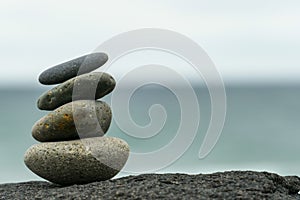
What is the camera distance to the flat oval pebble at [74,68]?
27.2 ft

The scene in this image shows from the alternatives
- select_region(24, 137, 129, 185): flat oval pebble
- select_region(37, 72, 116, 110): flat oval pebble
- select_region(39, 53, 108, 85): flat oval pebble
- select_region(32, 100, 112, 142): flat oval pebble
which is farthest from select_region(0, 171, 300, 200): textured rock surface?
select_region(39, 53, 108, 85): flat oval pebble

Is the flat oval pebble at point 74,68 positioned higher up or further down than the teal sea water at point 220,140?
further down

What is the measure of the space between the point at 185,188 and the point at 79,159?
1797mm

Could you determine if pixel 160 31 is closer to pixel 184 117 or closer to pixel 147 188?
pixel 184 117

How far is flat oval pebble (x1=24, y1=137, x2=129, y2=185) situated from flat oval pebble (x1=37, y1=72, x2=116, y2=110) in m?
0.64

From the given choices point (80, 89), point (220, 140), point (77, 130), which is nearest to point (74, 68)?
point (80, 89)

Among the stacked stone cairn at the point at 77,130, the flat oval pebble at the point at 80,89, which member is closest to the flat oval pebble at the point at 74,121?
the stacked stone cairn at the point at 77,130

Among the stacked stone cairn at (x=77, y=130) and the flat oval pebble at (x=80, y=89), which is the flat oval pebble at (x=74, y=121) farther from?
the flat oval pebble at (x=80, y=89)

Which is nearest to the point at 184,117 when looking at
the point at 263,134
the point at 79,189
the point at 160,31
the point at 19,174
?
the point at 160,31

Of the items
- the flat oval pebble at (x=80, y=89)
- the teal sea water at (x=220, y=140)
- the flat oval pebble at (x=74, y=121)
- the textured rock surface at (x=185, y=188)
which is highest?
the teal sea water at (x=220, y=140)

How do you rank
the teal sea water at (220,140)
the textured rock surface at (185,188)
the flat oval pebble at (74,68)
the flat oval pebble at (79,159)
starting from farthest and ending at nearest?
the teal sea water at (220,140) → the flat oval pebble at (74,68) → the flat oval pebble at (79,159) → the textured rock surface at (185,188)

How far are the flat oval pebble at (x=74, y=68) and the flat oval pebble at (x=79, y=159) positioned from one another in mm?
963

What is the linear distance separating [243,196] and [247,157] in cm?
1761

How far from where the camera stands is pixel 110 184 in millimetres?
7324
